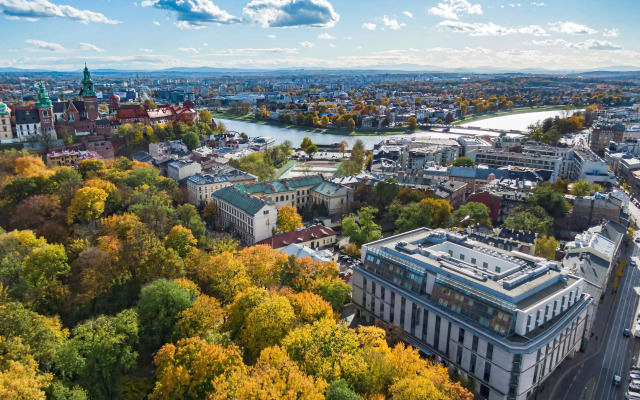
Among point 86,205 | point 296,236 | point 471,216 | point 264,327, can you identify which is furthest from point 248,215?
point 264,327

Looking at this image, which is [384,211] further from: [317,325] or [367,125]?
[367,125]

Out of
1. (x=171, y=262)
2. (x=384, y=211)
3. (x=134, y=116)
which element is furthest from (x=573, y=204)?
(x=134, y=116)

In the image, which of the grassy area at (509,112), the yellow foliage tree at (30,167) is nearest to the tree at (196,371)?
the yellow foliage tree at (30,167)

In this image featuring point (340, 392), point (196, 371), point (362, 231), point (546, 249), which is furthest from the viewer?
point (362, 231)

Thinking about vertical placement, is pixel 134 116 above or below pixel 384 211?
above

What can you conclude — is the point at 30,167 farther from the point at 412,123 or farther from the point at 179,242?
the point at 412,123

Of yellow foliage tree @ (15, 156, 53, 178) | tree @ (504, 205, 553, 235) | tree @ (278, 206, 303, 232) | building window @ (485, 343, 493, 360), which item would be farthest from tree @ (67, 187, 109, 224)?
tree @ (504, 205, 553, 235)
